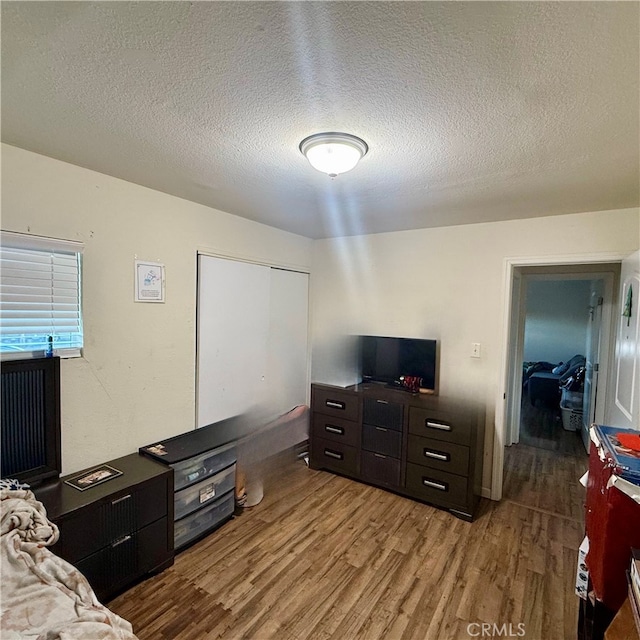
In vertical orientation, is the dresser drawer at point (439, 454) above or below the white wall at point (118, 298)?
below

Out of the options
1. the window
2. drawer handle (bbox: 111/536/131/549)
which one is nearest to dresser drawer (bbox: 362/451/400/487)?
drawer handle (bbox: 111/536/131/549)

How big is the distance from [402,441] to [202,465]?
160 centimetres

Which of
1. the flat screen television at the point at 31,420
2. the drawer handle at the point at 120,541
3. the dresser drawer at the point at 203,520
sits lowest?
the dresser drawer at the point at 203,520

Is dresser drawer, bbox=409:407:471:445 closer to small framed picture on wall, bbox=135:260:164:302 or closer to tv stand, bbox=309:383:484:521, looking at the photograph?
tv stand, bbox=309:383:484:521

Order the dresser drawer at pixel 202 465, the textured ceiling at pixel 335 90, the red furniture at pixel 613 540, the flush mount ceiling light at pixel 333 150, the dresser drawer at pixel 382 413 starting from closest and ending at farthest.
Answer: the textured ceiling at pixel 335 90
the red furniture at pixel 613 540
the flush mount ceiling light at pixel 333 150
the dresser drawer at pixel 202 465
the dresser drawer at pixel 382 413

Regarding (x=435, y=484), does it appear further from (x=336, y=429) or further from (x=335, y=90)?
(x=335, y=90)

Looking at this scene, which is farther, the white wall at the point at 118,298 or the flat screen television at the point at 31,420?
the white wall at the point at 118,298

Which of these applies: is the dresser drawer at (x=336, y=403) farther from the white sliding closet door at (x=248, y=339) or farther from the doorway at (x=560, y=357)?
the doorway at (x=560, y=357)

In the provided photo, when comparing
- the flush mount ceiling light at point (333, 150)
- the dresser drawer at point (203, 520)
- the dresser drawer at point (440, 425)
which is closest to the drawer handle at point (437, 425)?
the dresser drawer at point (440, 425)

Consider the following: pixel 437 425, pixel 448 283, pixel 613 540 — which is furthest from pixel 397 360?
pixel 613 540

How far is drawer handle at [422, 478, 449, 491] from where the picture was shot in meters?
2.80

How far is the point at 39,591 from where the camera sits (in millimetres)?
1240

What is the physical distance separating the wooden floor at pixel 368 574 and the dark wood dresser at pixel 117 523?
14cm

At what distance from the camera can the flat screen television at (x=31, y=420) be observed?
1.72 metres
